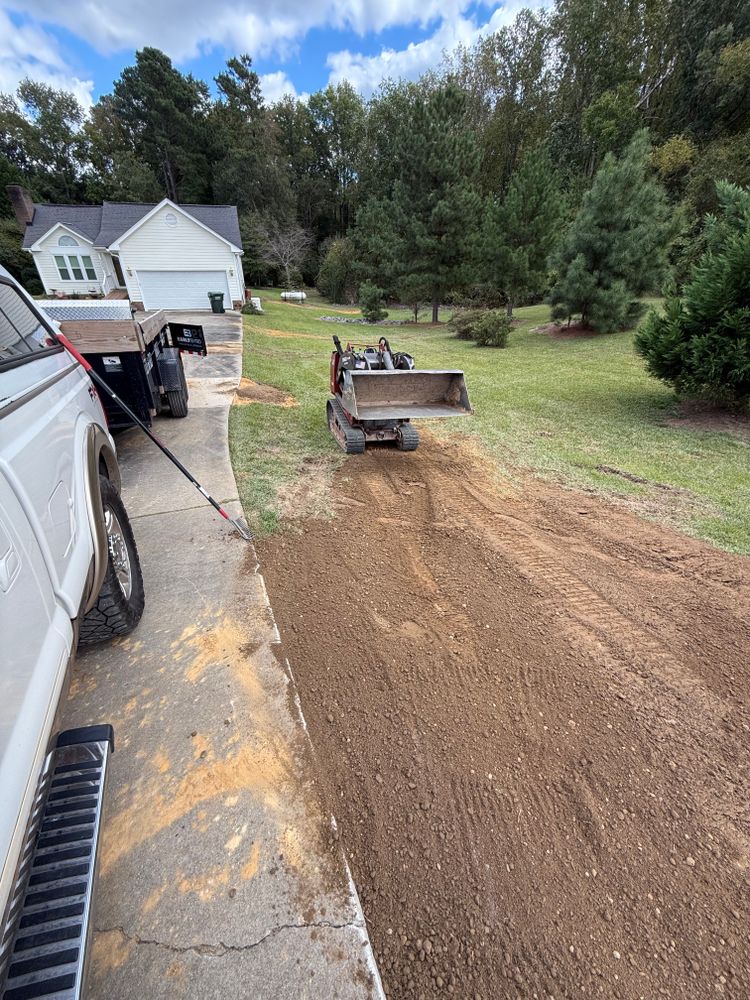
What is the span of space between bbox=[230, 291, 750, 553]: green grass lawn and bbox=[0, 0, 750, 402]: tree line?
2.87 meters

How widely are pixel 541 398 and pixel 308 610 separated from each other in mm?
7396

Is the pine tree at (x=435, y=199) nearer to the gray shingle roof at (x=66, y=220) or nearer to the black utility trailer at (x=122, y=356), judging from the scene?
the gray shingle roof at (x=66, y=220)

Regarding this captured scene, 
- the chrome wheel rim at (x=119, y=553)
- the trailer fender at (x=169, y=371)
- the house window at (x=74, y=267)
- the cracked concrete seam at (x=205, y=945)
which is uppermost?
the house window at (x=74, y=267)

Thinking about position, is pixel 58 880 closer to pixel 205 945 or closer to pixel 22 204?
pixel 205 945

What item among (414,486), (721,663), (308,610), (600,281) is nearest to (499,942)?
(308,610)

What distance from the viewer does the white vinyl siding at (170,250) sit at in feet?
68.9

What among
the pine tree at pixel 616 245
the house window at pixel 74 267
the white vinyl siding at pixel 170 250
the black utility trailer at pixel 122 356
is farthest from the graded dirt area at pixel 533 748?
the house window at pixel 74 267

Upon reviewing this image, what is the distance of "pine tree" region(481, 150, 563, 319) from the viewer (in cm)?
1753

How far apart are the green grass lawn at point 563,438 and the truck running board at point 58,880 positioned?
253 centimetres

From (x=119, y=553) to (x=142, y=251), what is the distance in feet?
79.5

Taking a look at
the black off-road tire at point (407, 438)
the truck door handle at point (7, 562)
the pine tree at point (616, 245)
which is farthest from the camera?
the pine tree at point (616, 245)

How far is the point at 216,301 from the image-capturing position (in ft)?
67.4

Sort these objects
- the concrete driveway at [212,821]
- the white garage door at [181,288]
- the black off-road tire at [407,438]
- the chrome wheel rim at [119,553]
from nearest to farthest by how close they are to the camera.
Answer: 1. the concrete driveway at [212,821]
2. the chrome wheel rim at [119,553]
3. the black off-road tire at [407,438]
4. the white garage door at [181,288]

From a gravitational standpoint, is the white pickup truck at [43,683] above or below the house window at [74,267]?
below
